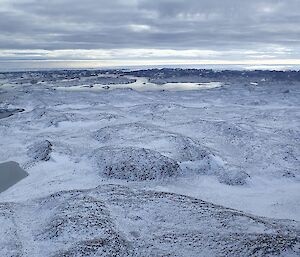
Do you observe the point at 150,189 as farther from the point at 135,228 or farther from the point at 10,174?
the point at 10,174

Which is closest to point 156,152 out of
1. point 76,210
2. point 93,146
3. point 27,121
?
point 93,146

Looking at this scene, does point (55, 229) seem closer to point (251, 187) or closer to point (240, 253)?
point (240, 253)

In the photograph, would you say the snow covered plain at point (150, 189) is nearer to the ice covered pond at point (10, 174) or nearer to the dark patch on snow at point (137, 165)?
the dark patch on snow at point (137, 165)

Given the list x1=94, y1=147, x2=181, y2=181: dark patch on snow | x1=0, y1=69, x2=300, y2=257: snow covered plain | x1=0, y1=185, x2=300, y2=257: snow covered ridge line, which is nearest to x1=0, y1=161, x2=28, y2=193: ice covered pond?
x1=0, y1=69, x2=300, y2=257: snow covered plain

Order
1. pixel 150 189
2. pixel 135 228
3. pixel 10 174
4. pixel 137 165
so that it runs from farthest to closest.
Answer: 1. pixel 10 174
2. pixel 137 165
3. pixel 150 189
4. pixel 135 228

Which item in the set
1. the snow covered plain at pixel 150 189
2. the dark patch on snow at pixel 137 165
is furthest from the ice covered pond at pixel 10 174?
the dark patch on snow at pixel 137 165

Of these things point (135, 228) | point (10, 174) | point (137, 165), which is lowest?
point (10, 174)

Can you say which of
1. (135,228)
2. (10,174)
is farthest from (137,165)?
(10,174)
